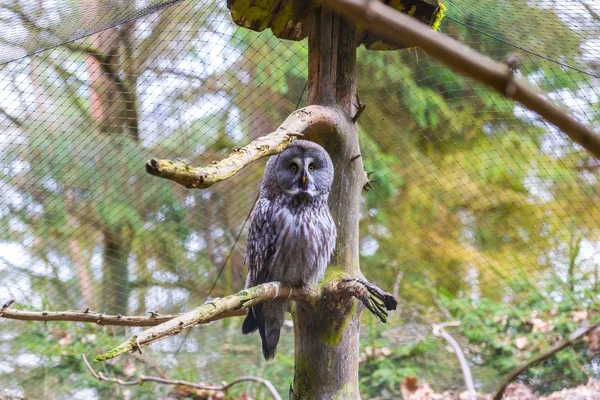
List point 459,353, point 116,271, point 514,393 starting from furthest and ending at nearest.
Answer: point 116,271
point 514,393
point 459,353

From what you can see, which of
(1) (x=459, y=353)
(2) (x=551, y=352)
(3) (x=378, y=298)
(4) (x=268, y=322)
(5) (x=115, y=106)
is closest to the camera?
(2) (x=551, y=352)

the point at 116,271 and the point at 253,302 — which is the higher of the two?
the point at 116,271

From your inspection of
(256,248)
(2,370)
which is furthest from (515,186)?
(2,370)

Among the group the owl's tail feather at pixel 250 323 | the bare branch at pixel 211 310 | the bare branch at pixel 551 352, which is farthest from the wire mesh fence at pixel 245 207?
the bare branch at pixel 551 352

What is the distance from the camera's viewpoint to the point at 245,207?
3.90 m

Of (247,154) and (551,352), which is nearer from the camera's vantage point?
(551,352)

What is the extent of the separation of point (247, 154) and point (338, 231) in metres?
1.02

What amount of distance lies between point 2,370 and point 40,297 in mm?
467

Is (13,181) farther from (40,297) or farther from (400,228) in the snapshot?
(400,228)

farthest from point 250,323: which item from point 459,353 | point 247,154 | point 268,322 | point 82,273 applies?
point 82,273

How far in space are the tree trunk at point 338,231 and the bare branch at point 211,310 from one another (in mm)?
138

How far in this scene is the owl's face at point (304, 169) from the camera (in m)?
2.40

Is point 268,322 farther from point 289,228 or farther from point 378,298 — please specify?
point 378,298

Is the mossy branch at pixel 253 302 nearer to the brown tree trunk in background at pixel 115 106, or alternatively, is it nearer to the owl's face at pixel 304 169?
the owl's face at pixel 304 169
